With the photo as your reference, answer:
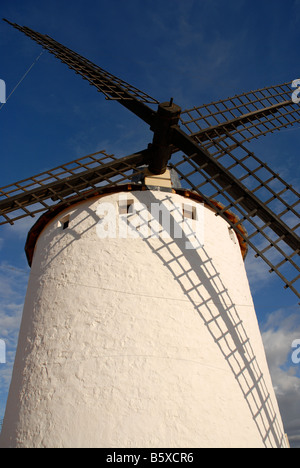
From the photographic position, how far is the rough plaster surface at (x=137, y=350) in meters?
4.16

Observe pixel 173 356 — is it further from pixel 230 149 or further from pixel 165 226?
pixel 230 149

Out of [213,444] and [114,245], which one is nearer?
[213,444]

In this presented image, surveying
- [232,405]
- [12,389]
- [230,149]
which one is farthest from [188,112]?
[12,389]

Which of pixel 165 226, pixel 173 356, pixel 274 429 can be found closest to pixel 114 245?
pixel 165 226

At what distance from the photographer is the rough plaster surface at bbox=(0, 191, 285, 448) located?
13.6 feet

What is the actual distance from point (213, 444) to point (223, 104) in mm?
6069

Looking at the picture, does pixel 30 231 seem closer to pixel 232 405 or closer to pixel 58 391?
pixel 58 391

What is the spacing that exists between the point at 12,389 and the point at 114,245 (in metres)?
2.34

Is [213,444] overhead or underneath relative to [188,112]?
underneath

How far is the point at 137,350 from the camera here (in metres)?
4.51

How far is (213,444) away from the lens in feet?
13.6
